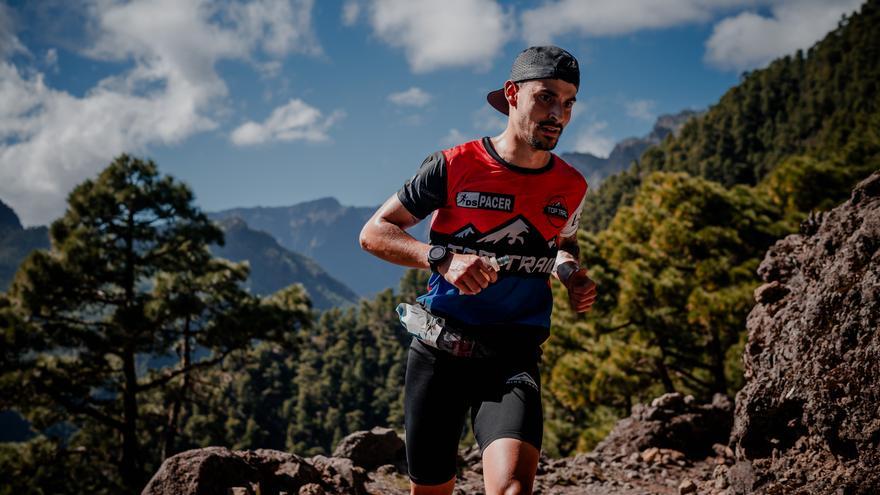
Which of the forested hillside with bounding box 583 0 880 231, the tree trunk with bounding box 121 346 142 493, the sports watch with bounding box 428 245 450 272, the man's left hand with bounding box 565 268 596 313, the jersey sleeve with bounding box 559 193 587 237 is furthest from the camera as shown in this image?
the forested hillside with bounding box 583 0 880 231

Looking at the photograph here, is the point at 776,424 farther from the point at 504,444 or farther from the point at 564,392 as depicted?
the point at 564,392

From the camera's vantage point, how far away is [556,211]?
9.04 feet

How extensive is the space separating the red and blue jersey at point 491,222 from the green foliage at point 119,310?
1260 cm

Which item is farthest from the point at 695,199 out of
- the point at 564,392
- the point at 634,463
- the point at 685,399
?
the point at 634,463

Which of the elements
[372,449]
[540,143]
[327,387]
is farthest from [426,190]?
[327,387]

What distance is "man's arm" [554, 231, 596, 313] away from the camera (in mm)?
2693

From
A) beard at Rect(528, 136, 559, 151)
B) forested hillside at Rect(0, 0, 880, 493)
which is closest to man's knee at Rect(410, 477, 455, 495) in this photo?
beard at Rect(528, 136, 559, 151)

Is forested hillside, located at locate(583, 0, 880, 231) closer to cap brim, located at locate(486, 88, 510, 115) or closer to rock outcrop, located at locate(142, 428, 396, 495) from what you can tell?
rock outcrop, located at locate(142, 428, 396, 495)

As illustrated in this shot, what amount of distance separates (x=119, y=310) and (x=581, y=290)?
13.9 m

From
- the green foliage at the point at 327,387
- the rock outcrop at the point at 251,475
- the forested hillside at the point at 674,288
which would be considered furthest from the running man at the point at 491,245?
the green foliage at the point at 327,387

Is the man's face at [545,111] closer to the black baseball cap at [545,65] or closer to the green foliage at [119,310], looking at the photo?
the black baseball cap at [545,65]

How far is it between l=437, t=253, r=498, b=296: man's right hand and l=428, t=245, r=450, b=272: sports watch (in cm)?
10

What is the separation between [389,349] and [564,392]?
74176 millimetres

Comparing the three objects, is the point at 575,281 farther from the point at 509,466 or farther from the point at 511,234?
the point at 509,466
